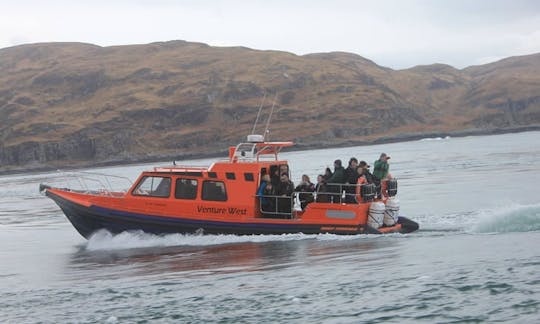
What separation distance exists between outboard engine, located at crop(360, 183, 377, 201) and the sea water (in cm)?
94

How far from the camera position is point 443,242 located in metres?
15.5

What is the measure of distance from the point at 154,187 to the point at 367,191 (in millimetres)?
5293

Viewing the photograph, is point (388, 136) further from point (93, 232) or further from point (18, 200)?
point (93, 232)

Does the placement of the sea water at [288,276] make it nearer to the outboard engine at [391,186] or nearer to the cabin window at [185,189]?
the cabin window at [185,189]

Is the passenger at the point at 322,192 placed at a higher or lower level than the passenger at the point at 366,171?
lower

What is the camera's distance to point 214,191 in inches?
711

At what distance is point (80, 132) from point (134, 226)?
368ft

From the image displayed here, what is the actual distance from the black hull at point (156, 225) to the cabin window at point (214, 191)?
60 cm

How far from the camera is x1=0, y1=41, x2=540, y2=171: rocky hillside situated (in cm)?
12638

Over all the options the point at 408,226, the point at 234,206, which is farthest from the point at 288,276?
the point at 408,226

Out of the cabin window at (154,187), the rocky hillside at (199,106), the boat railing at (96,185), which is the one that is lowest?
the boat railing at (96,185)

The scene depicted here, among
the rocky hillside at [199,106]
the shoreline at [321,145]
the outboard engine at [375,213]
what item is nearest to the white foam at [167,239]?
the outboard engine at [375,213]

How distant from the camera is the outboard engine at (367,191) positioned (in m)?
16.9

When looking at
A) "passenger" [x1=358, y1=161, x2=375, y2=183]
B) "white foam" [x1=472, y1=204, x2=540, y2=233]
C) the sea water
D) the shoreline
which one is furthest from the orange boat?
the shoreline
